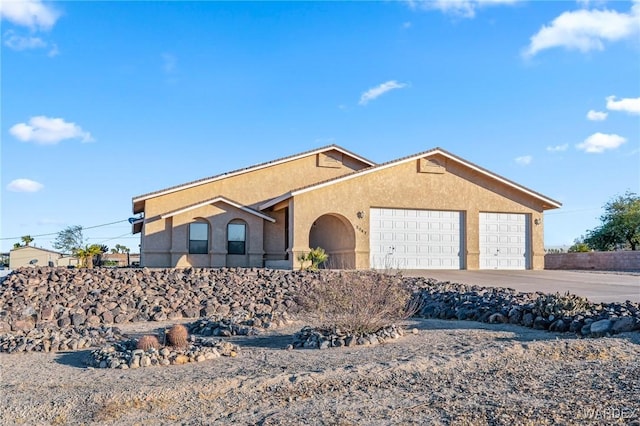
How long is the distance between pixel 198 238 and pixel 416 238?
9.69m

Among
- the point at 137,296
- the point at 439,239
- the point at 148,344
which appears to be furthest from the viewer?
the point at 439,239

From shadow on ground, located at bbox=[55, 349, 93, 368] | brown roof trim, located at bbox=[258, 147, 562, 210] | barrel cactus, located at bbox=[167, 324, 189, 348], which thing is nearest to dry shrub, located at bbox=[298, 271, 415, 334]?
barrel cactus, located at bbox=[167, 324, 189, 348]

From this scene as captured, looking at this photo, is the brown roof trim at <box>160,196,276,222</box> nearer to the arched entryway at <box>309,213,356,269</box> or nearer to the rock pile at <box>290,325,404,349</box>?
the arched entryway at <box>309,213,356,269</box>

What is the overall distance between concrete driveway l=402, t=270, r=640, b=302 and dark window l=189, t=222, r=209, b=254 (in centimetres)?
922

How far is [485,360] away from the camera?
314 inches

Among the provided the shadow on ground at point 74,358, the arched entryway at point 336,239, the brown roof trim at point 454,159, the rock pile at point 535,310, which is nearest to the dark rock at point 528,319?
the rock pile at point 535,310

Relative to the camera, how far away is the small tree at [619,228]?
130ft

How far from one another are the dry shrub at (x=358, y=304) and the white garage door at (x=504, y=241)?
17.1m

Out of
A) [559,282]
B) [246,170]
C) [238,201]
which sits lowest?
[559,282]

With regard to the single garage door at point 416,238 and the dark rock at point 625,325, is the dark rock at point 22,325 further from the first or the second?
the single garage door at point 416,238

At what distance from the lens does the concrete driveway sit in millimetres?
16203

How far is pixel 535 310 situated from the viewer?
11688 mm

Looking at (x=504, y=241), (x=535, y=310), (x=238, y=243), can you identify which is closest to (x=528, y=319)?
(x=535, y=310)

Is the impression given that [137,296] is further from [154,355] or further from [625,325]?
[625,325]
